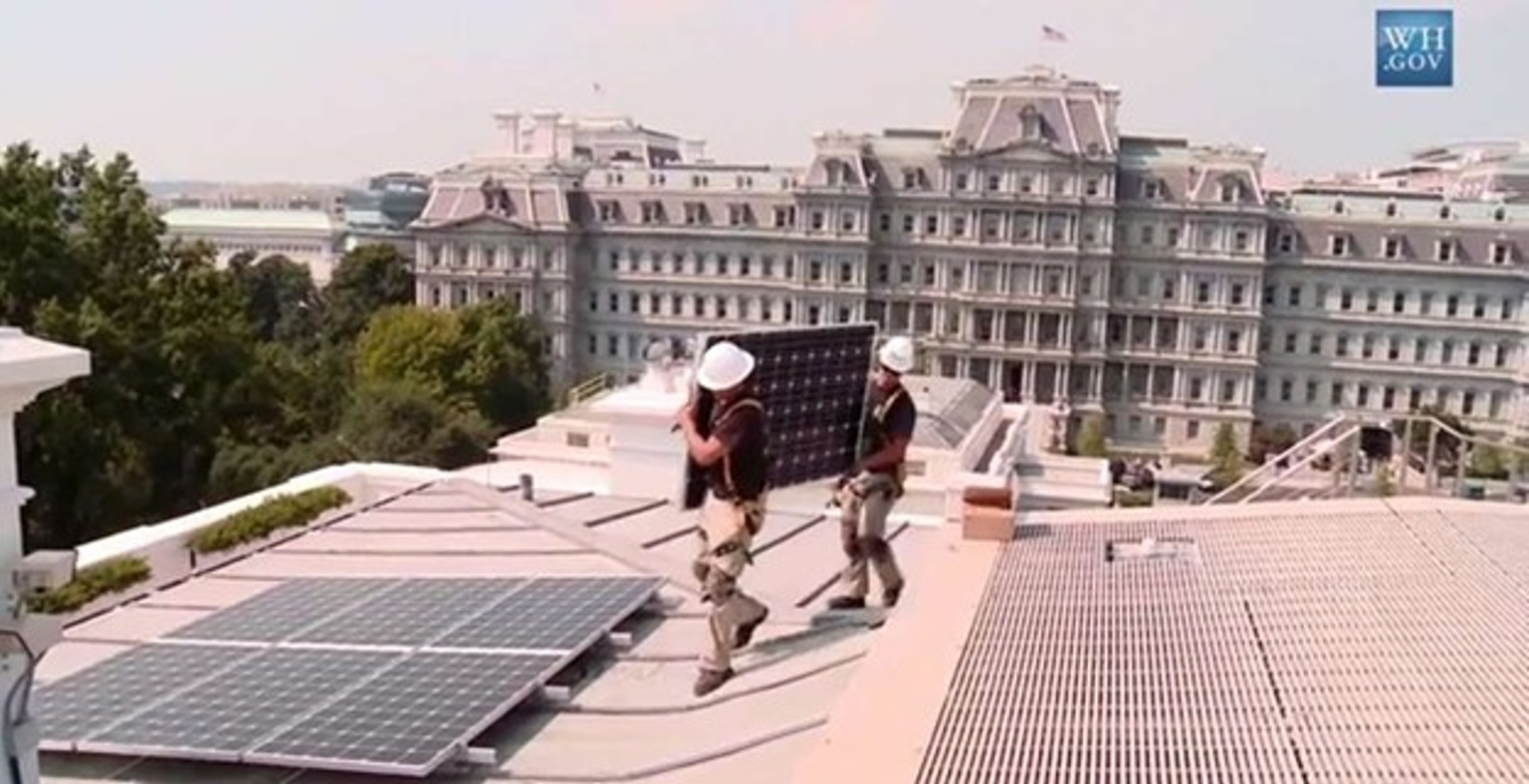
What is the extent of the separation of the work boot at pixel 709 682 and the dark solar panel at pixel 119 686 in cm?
232

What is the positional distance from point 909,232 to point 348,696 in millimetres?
59349

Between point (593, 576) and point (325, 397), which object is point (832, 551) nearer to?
point (593, 576)

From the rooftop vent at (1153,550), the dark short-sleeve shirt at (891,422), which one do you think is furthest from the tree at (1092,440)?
the dark short-sleeve shirt at (891,422)

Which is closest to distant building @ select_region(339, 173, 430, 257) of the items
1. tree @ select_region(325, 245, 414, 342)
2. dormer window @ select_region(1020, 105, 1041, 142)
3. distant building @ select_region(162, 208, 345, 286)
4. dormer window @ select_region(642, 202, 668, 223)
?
distant building @ select_region(162, 208, 345, 286)

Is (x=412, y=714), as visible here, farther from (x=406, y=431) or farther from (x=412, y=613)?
(x=406, y=431)

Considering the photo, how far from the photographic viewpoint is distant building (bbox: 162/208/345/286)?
117 metres

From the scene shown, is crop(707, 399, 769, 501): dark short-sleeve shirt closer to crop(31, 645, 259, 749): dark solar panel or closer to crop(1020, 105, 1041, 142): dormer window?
crop(31, 645, 259, 749): dark solar panel

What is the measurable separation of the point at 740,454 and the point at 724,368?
42 centimetres

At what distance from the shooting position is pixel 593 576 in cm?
874

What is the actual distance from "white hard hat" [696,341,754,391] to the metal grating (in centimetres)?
168

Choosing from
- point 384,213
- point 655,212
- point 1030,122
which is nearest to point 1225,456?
point 1030,122

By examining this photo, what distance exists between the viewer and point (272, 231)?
122562mm

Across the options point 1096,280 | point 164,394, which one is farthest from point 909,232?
point 164,394

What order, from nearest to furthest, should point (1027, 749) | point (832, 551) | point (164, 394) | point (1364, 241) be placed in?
point (1027, 749)
point (832, 551)
point (164, 394)
point (1364, 241)
